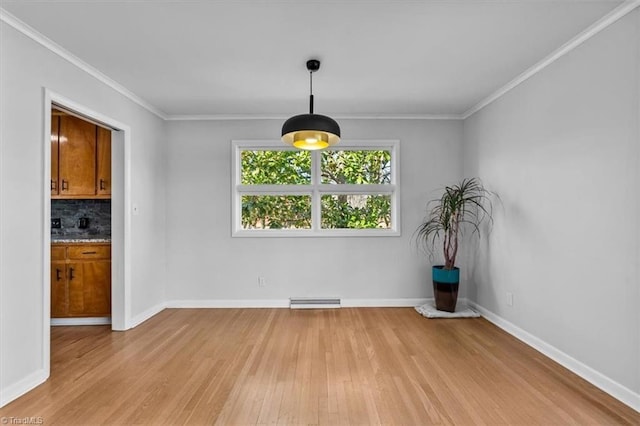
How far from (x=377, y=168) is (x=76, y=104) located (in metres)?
3.46

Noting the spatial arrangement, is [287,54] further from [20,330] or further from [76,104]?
[20,330]

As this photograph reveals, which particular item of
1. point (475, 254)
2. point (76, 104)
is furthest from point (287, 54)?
point (475, 254)

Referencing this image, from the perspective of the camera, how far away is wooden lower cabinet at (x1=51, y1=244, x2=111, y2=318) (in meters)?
3.90

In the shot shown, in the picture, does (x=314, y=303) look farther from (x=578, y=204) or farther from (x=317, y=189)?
(x=578, y=204)

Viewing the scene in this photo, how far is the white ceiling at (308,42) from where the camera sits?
2.31m

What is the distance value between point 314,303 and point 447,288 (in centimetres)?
168

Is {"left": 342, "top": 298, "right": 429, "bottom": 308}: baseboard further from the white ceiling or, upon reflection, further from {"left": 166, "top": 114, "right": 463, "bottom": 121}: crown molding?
the white ceiling

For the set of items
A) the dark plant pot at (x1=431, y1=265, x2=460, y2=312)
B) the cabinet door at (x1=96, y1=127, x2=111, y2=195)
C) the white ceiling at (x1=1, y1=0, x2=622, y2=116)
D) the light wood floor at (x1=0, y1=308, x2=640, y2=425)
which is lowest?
the light wood floor at (x1=0, y1=308, x2=640, y2=425)

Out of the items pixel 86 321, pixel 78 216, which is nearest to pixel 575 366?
pixel 86 321

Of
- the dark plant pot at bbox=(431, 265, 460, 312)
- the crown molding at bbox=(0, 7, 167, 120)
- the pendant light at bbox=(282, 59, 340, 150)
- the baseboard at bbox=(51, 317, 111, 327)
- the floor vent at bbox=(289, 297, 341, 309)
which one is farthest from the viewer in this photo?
the floor vent at bbox=(289, 297, 341, 309)

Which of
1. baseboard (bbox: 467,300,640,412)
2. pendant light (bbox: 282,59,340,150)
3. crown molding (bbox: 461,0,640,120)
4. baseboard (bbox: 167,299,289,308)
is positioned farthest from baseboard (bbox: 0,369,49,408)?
crown molding (bbox: 461,0,640,120)

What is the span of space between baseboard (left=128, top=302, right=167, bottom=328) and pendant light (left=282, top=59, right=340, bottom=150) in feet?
9.05

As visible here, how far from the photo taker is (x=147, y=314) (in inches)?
168

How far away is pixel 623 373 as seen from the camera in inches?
92.0
